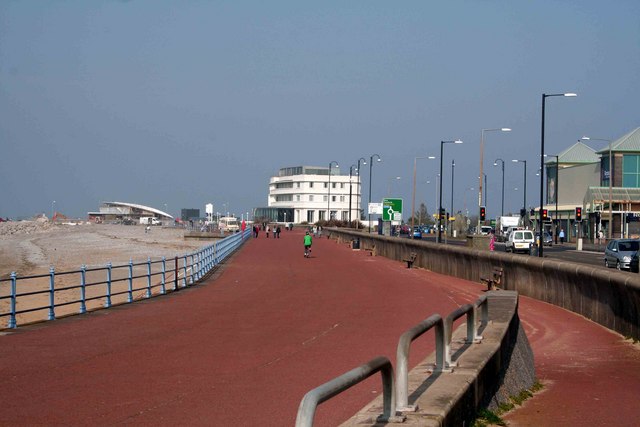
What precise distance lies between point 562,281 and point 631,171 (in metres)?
78.4

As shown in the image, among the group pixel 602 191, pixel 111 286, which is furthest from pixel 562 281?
pixel 602 191

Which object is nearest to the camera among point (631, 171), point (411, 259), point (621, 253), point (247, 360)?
point (247, 360)

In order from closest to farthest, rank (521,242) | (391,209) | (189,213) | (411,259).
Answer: (411,259), (521,242), (391,209), (189,213)

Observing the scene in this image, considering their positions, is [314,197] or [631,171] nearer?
[631,171]

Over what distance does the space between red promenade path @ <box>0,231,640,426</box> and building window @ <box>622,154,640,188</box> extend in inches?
2947

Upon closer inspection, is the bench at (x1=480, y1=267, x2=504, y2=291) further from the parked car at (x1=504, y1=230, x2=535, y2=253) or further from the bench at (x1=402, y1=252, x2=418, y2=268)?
the parked car at (x1=504, y1=230, x2=535, y2=253)

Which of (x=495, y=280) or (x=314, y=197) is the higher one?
(x=314, y=197)

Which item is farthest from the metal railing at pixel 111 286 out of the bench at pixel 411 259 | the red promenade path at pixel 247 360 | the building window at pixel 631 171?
the building window at pixel 631 171

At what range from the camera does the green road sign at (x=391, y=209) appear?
2894 inches

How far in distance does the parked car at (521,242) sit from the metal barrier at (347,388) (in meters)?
53.5

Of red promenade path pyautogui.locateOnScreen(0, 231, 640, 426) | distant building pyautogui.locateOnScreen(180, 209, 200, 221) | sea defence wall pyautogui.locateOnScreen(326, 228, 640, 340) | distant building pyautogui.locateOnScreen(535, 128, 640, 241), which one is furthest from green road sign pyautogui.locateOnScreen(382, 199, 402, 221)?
distant building pyautogui.locateOnScreen(180, 209, 200, 221)

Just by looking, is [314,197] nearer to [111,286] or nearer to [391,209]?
[391,209]

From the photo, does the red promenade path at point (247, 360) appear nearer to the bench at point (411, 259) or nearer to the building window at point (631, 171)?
the bench at point (411, 259)

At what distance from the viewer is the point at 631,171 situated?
9569 cm
